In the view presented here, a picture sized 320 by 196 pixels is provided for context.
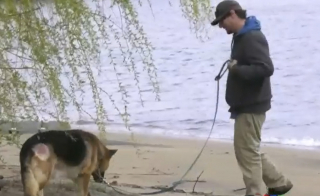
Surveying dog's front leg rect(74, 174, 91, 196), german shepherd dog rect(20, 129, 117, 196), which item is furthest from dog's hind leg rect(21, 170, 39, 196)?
dog's front leg rect(74, 174, 91, 196)

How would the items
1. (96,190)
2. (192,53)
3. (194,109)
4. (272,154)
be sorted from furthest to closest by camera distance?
(192,53) < (194,109) < (272,154) < (96,190)

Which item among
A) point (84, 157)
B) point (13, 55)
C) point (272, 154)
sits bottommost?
point (272, 154)

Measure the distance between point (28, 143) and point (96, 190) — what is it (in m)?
1.36

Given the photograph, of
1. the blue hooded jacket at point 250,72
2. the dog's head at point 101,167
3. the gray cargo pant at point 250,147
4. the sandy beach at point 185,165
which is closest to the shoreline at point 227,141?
the sandy beach at point 185,165

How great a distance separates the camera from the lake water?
13523mm

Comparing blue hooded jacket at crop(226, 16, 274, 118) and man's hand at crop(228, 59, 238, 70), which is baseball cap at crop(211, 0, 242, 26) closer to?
blue hooded jacket at crop(226, 16, 274, 118)

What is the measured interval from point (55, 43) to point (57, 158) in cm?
148

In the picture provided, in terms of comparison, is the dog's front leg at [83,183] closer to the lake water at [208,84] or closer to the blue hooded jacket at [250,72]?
the blue hooded jacket at [250,72]

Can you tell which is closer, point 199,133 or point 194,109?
point 199,133

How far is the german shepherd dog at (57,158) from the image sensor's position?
601 centimetres

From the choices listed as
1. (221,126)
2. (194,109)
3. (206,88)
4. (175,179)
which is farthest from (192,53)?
(175,179)

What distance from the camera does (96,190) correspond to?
23.8ft

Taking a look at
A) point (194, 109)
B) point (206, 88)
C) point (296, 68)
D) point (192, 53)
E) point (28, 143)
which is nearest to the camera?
point (28, 143)

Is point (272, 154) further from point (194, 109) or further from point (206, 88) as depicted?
point (206, 88)
